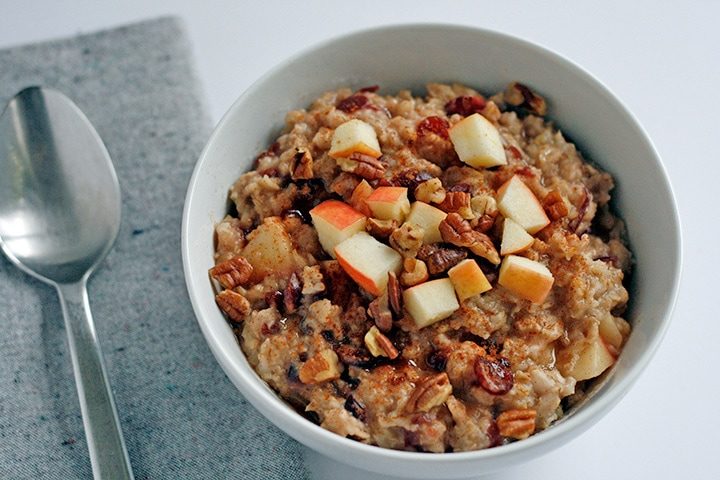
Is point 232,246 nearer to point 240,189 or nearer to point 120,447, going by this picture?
point 240,189

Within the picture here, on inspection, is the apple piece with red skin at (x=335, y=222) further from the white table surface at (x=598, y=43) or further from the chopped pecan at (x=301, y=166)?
the white table surface at (x=598, y=43)

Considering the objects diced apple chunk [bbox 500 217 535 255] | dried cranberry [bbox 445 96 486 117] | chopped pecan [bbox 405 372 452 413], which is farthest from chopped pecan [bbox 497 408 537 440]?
dried cranberry [bbox 445 96 486 117]

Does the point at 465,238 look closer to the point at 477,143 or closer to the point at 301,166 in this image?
the point at 477,143

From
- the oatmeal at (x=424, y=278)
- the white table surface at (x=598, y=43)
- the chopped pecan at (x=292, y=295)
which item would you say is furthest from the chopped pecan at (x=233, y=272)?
the white table surface at (x=598, y=43)

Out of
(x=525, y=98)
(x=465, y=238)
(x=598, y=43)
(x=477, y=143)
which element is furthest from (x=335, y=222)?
(x=598, y=43)

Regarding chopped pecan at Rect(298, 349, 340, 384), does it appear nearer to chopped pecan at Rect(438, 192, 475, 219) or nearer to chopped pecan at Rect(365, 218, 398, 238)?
chopped pecan at Rect(365, 218, 398, 238)

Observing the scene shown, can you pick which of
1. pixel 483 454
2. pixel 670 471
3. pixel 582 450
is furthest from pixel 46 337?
pixel 670 471
